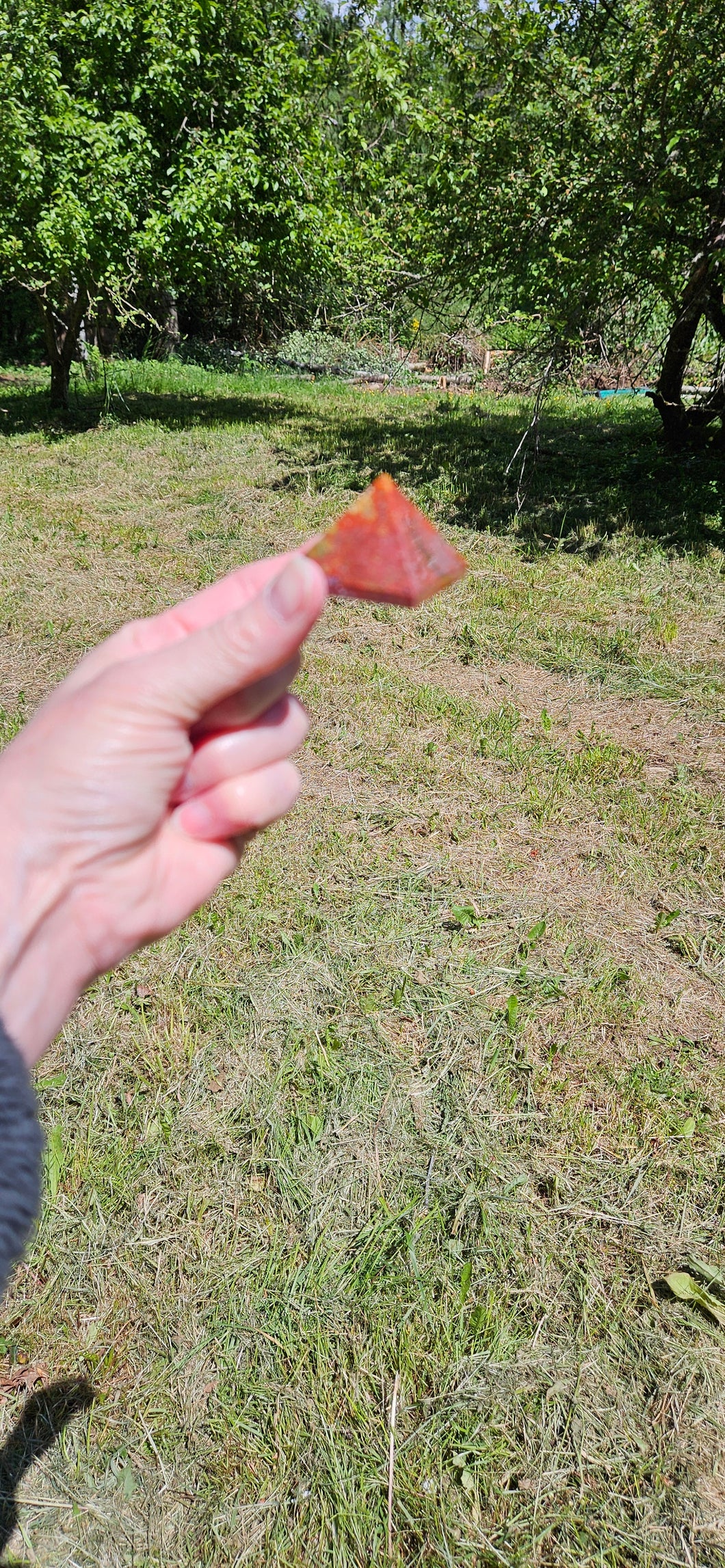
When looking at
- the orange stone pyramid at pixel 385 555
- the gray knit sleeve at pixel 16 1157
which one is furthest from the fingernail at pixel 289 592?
the gray knit sleeve at pixel 16 1157

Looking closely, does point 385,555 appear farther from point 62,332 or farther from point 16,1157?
point 62,332

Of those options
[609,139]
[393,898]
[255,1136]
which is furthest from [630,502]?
[255,1136]

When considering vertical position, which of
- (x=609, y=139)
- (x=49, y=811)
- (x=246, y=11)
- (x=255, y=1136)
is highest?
(x=246, y=11)

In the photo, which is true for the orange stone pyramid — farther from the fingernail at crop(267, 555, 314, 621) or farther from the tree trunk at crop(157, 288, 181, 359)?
the tree trunk at crop(157, 288, 181, 359)

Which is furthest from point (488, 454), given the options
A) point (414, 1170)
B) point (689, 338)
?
point (414, 1170)

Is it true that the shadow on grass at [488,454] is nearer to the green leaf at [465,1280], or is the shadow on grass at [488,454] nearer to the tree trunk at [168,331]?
the tree trunk at [168,331]

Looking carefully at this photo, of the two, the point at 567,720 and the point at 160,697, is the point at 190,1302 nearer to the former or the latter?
the point at 160,697
